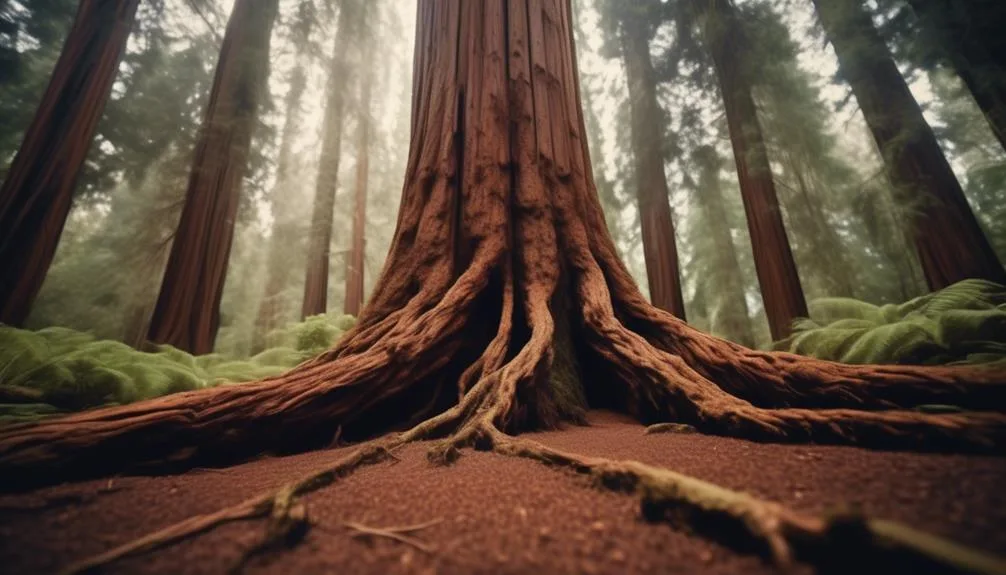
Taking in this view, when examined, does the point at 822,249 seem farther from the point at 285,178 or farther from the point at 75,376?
the point at 285,178

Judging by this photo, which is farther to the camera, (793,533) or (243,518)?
(243,518)

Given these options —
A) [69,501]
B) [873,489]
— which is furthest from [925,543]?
[69,501]

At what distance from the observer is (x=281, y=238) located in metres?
17.7

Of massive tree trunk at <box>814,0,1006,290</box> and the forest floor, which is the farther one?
massive tree trunk at <box>814,0,1006,290</box>

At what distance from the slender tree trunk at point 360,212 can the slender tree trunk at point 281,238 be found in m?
2.32

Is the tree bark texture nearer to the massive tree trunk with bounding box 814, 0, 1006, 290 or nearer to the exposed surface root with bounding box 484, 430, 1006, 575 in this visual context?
the exposed surface root with bounding box 484, 430, 1006, 575

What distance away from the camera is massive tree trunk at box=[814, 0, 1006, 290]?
503cm

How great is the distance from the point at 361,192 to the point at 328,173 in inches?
45.4

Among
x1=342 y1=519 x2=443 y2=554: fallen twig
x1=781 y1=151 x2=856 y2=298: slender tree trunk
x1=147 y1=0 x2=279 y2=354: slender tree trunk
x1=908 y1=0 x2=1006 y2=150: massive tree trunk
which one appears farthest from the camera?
x1=781 y1=151 x2=856 y2=298: slender tree trunk

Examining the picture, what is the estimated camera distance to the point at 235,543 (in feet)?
3.08

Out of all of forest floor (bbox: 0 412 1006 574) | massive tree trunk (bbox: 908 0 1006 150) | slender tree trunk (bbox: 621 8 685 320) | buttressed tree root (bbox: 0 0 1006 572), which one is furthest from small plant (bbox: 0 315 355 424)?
massive tree trunk (bbox: 908 0 1006 150)

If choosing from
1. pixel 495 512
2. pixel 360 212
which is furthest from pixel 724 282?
pixel 495 512

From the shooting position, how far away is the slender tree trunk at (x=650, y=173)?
8430 millimetres

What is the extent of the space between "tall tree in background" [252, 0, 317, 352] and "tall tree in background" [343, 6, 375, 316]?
81.9 inches
